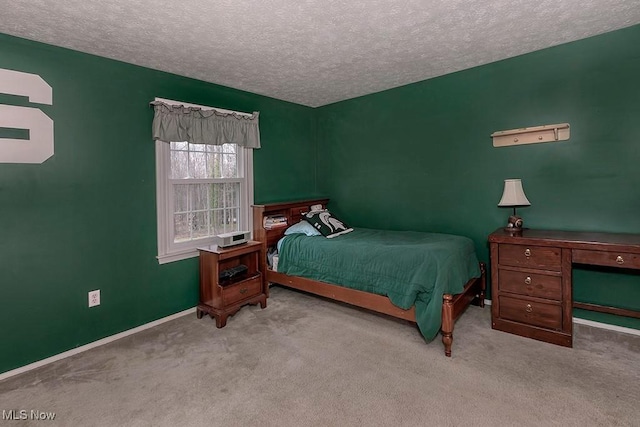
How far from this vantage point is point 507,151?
3.13m

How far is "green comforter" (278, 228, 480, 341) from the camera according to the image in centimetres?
245

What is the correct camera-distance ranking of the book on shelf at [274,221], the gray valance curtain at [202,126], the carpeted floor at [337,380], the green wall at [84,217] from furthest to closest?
the book on shelf at [274,221] < the gray valance curtain at [202,126] < the green wall at [84,217] < the carpeted floor at [337,380]

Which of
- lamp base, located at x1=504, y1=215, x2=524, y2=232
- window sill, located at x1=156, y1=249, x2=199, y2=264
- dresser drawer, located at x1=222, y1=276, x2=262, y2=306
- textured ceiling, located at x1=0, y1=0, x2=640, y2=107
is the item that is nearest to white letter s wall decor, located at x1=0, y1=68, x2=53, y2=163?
textured ceiling, located at x1=0, y1=0, x2=640, y2=107

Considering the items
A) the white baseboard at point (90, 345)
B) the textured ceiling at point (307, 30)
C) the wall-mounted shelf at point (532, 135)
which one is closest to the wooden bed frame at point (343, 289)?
the white baseboard at point (90, 345)

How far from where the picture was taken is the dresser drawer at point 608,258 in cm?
217

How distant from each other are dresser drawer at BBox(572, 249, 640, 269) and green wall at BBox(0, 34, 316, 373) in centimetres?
335

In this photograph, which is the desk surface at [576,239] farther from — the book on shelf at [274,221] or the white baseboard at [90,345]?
the white baseboard at [90,345]

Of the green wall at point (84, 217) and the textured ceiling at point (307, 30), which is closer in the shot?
the textured ceiling at point (307, 30)

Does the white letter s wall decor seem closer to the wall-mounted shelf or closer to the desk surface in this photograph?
the desk surface

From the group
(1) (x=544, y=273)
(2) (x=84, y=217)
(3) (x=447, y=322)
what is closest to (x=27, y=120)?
(2) (x=84, y=217)

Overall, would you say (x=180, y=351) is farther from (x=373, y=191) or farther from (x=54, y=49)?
(x=373, y=191)

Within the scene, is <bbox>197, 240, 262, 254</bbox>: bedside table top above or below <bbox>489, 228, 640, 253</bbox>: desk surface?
below

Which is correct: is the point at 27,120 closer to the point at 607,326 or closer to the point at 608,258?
the point at 608,258

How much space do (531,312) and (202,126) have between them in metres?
3.40
